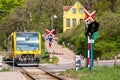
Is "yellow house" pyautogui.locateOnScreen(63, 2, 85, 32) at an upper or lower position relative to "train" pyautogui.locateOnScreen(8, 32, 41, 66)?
upper

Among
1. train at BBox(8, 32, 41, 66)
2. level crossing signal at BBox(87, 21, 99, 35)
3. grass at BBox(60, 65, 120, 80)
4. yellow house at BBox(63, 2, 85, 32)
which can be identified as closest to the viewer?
grass at BBox(60, 65, 120, 80)

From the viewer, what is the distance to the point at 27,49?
130ft

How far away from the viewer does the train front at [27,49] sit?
39281 millimetres

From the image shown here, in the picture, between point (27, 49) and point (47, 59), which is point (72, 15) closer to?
point (47, 59)

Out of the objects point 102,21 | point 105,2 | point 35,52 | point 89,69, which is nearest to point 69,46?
point 105,2

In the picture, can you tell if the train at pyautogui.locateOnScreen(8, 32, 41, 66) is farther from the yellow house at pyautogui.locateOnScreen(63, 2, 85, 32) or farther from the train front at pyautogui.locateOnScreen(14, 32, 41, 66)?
the yellow house at pyautogui.locateOnScreen(63, 2, 85, 32)

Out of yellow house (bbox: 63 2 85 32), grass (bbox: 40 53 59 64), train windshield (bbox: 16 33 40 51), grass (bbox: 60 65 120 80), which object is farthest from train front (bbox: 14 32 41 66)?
yellow house (bbox: 63 2 85 32)

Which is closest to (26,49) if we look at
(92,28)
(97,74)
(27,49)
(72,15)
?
(27,49)

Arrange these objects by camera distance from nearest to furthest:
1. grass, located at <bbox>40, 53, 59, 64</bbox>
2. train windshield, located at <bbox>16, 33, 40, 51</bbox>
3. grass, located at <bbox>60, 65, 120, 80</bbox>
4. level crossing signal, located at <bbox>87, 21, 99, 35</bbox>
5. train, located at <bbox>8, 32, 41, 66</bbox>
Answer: grass, located at <bbox>60, 65, 120, 80</bbox>, level crossing signal, located at <bbox>87, 21, 99, 35</bbox>, train, located at <bbox>8, 32, 41, 66</bbox>, train windshield, located at <bbox>16, 33, 40, 51</bbox>, grass, located at <bbox>40, 53, 59, 64</bbox>

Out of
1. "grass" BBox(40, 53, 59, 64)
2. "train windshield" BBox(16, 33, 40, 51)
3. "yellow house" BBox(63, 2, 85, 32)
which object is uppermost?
"yellow house" BBox(63, 2, 85, 32)

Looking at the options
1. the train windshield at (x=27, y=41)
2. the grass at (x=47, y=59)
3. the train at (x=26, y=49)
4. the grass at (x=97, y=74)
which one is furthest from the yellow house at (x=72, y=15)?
the grass at (x=97, y=74)

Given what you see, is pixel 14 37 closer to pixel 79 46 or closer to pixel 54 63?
pixel 54 63

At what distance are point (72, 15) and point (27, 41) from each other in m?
70.1

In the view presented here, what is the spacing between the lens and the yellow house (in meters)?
106
